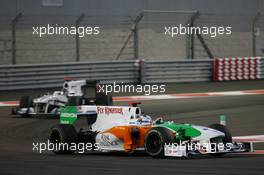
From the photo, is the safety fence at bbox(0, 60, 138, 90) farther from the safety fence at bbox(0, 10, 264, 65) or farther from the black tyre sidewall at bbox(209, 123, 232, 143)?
the black tyre sidewall at bbox(209, 123, 232, 143)

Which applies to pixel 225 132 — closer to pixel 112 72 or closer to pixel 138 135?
pixel 138 135

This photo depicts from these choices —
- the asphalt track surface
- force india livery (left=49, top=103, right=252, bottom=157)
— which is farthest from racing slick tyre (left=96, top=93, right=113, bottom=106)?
force india livery (left=49, top=103, right=252, bottom=157)

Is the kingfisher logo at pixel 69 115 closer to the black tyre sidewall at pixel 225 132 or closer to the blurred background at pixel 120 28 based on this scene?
the black tyre sidewall at pixel 225 132

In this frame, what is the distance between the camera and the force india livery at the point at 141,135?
12875 millimetres

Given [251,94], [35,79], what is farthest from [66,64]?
[251,94]

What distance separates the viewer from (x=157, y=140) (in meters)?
13.0

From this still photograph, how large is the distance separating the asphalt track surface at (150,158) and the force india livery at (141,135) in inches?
7.2

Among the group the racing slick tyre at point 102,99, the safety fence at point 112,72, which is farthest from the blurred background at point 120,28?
the racing slick tyre at point 102,99

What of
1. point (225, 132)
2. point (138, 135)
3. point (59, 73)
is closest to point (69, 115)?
point (138, 135)

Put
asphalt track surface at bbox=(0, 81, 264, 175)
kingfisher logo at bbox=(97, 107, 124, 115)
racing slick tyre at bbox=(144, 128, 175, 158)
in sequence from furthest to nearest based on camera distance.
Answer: kingfisher logo at bbox=(97, 107, 124, 115) → racing slick tyre at bbox=(144, 128, 175, 158) → asphalt track surface at bbox=(0, 81, 264, 175)

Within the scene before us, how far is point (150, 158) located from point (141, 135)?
55 centimetres

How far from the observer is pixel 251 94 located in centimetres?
2656

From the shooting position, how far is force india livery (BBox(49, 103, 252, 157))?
1288 centimetres

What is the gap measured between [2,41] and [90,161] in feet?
62.8
